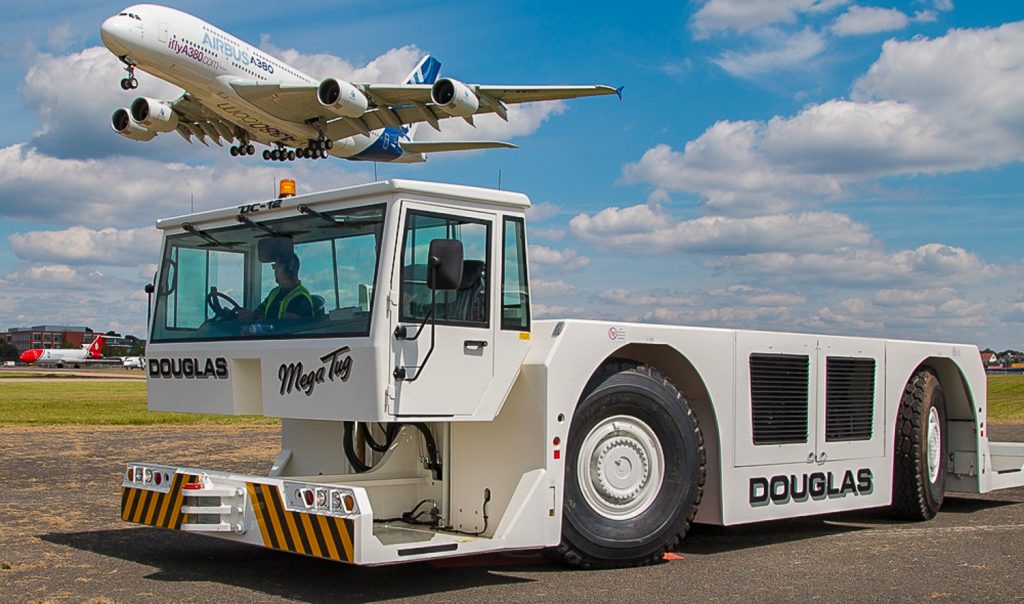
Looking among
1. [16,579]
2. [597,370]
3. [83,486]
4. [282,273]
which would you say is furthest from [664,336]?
[83,486]

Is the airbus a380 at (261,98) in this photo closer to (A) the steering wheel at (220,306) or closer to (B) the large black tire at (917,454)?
(B) the large black tire at (917,454)

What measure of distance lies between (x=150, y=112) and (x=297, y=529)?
25738 millimetres

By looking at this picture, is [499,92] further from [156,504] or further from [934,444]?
[156,504]

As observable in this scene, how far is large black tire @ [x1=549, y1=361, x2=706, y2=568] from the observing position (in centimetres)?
655

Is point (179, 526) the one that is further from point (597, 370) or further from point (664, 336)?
point (664, 336)

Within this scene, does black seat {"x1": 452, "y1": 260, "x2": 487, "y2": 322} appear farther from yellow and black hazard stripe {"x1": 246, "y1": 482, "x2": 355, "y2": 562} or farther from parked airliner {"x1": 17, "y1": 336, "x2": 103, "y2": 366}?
parked airliner {"x1": 17, "y1": 336, "x2": 103, "y2": 366}

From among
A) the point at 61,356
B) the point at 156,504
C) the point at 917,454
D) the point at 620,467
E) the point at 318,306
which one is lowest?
the point at 61,356

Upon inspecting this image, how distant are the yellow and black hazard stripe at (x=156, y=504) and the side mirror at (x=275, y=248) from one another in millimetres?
1443

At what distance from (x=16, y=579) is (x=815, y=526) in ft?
20.9

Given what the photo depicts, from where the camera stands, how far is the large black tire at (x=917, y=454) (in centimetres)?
905

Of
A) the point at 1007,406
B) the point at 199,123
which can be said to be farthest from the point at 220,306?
the point at 1007,406

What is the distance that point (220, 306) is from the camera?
6.88 metres

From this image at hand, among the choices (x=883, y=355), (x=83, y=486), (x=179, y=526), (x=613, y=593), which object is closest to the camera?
(x=613, y=593)

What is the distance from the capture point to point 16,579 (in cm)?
627
